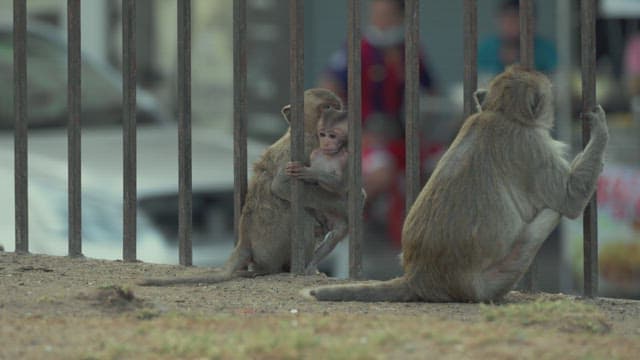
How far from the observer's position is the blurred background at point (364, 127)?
1002cm

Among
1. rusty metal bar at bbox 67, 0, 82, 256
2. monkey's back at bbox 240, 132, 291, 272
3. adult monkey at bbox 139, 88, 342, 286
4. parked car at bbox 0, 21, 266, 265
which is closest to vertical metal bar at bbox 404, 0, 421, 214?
adult monkey at bbox 139, 88, 342, 286

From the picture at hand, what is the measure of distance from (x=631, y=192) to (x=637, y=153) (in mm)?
299

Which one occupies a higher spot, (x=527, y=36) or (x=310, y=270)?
(x=527, y=36)

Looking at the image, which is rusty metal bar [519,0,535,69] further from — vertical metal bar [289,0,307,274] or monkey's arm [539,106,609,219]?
vertical metal bar [289,0,307,274]

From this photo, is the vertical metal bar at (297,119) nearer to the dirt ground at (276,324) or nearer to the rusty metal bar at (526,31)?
the dirt ground at (276,324)

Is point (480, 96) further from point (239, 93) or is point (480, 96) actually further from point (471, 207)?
point (239, 93)

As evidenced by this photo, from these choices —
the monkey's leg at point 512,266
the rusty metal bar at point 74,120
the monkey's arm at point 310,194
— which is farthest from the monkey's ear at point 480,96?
the rusty metal bar at point 74,120

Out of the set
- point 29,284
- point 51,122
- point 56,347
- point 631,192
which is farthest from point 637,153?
point 56,347

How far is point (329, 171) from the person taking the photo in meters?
6.92

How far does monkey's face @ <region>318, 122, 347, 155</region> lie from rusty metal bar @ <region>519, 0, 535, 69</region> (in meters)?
0.99

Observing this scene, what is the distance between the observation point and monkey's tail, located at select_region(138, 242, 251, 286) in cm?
662

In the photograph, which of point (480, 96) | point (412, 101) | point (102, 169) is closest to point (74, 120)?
point (412, 101)

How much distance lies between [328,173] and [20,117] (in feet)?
5.15

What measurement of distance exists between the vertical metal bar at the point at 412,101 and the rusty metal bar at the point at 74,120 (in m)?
1.64
